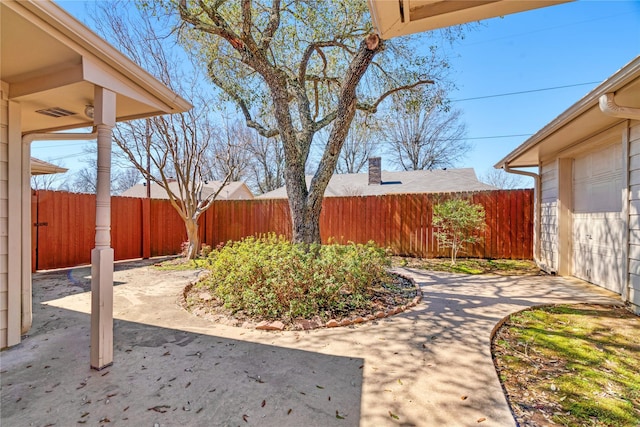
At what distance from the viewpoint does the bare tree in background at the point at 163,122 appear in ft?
20.5

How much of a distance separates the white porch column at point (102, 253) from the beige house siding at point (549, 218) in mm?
7143

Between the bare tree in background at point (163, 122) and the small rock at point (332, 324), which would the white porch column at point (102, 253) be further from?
the bare tree in background at point (163, 122)

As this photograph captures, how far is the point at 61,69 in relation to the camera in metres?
2.24

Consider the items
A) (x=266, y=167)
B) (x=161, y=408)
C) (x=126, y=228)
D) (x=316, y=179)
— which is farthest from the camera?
(x=266, y=167)

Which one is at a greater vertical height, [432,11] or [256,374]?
[432,11]

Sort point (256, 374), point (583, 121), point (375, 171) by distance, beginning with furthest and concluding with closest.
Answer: point (375, 171) < point (583, 121) < point (256, 374)

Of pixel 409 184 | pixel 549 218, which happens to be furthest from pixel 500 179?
pixel 549 218

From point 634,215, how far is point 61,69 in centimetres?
594

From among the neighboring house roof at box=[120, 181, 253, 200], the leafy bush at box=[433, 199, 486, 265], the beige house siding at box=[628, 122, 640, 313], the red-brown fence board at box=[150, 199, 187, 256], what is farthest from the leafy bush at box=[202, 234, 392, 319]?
the neighboring house roof at box=[120, 181, 253, 200]

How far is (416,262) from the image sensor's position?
7535 mm

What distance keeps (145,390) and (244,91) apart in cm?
600

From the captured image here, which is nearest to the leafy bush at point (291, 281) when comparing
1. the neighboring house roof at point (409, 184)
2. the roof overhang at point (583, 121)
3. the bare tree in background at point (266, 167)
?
the roof overhang at point (583, 121)

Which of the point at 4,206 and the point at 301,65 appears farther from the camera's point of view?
the point at 301,65

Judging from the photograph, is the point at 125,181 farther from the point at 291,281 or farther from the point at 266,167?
the point at 291,281
